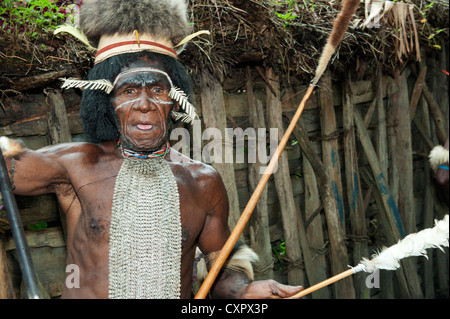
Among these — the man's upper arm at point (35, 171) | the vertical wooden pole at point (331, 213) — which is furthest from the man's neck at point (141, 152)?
the vertical wooden pole at point (331, 213)

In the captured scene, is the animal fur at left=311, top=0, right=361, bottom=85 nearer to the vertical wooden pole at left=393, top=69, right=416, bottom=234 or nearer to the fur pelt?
the fur pelt

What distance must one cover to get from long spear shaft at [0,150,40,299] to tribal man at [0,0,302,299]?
0.31m

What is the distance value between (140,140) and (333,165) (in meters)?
2.36

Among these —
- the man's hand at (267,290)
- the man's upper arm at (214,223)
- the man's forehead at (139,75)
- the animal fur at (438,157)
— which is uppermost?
the animal fur at (438,157)

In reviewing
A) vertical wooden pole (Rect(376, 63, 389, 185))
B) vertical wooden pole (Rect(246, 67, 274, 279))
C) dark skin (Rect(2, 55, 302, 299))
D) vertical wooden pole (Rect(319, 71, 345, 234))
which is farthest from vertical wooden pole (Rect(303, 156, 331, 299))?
dark skin (Rect(2, 55, 302, 299))

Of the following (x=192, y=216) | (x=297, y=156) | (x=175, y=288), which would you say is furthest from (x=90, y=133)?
(x=297, y=156)

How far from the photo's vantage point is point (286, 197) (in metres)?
3.79

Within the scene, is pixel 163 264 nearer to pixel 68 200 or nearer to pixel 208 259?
pixel 208 259

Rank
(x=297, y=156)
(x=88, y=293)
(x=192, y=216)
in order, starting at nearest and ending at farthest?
(x=88, y=293)
(x=192, y=216)
(x=297, y=156)

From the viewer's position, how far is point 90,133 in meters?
2.38

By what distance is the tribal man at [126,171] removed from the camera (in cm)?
217

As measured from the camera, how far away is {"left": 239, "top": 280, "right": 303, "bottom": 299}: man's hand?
87.7 inches

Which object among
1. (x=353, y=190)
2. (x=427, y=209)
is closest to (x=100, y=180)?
(x=353, y=190)

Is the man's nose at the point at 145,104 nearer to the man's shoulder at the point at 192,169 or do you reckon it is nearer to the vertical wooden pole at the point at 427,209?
the man's shoulder at the point at 192,169
